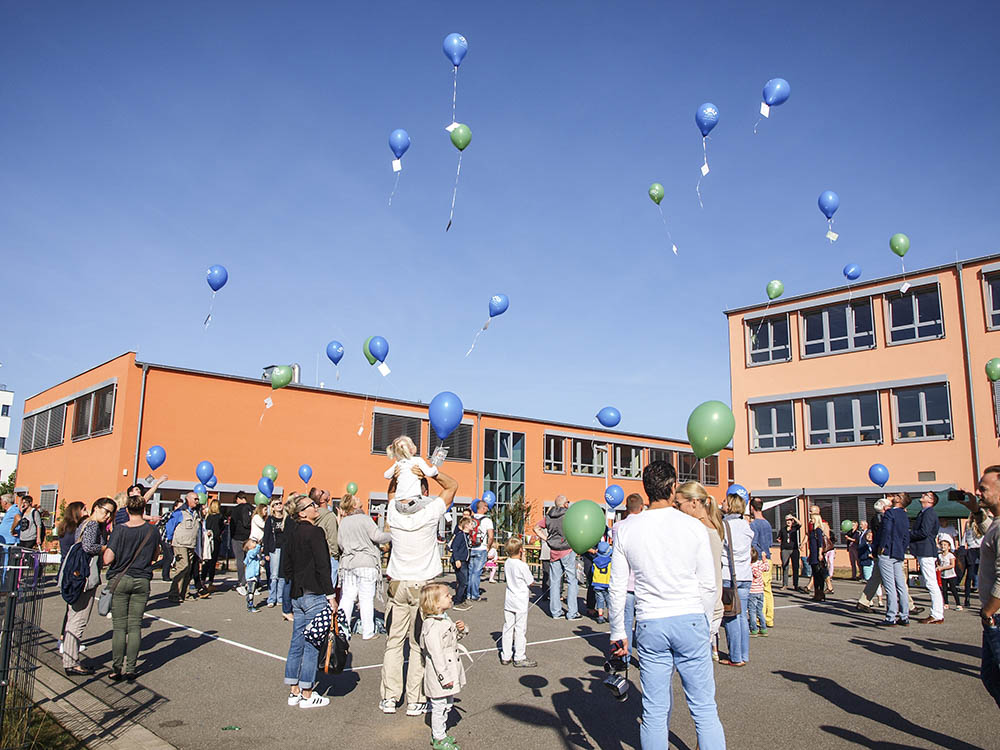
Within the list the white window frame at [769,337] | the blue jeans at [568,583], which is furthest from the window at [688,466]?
the blue jeans at [568,583]

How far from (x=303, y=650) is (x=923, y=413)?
24.2 metres

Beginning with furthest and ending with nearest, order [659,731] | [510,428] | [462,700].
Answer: [510,428]
[462,700]
[659,731]

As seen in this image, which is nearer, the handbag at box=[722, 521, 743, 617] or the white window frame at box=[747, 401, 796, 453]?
the handbag at box=[722, 521, 743, 617]

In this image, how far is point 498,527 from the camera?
114 feet

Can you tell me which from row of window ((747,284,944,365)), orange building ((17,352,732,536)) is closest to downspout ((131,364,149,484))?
orange building ((17,352,732,536))

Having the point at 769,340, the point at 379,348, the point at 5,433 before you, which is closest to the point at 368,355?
the point at 379,348

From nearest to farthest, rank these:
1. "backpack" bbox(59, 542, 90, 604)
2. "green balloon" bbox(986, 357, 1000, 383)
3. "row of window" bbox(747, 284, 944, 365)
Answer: "backpack" bbox(59, 542, 90, 604), "green balloon" bbox(986, 357, 1000, 383), "row of window" bbox(747, 284, 944, 365)

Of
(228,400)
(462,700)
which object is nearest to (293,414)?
(228,400)

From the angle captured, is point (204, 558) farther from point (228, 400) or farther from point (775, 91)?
point (228, 400)

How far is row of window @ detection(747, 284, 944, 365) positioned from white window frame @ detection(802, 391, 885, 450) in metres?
1.63

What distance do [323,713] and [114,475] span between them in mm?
23583

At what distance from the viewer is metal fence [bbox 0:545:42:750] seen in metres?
4.95

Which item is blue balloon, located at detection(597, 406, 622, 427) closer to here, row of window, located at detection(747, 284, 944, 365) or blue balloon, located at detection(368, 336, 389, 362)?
blue balloon, located at detection(368, 336, 389, 362)

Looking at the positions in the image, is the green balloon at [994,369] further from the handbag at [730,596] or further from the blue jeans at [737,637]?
the handbag at [730,596]
